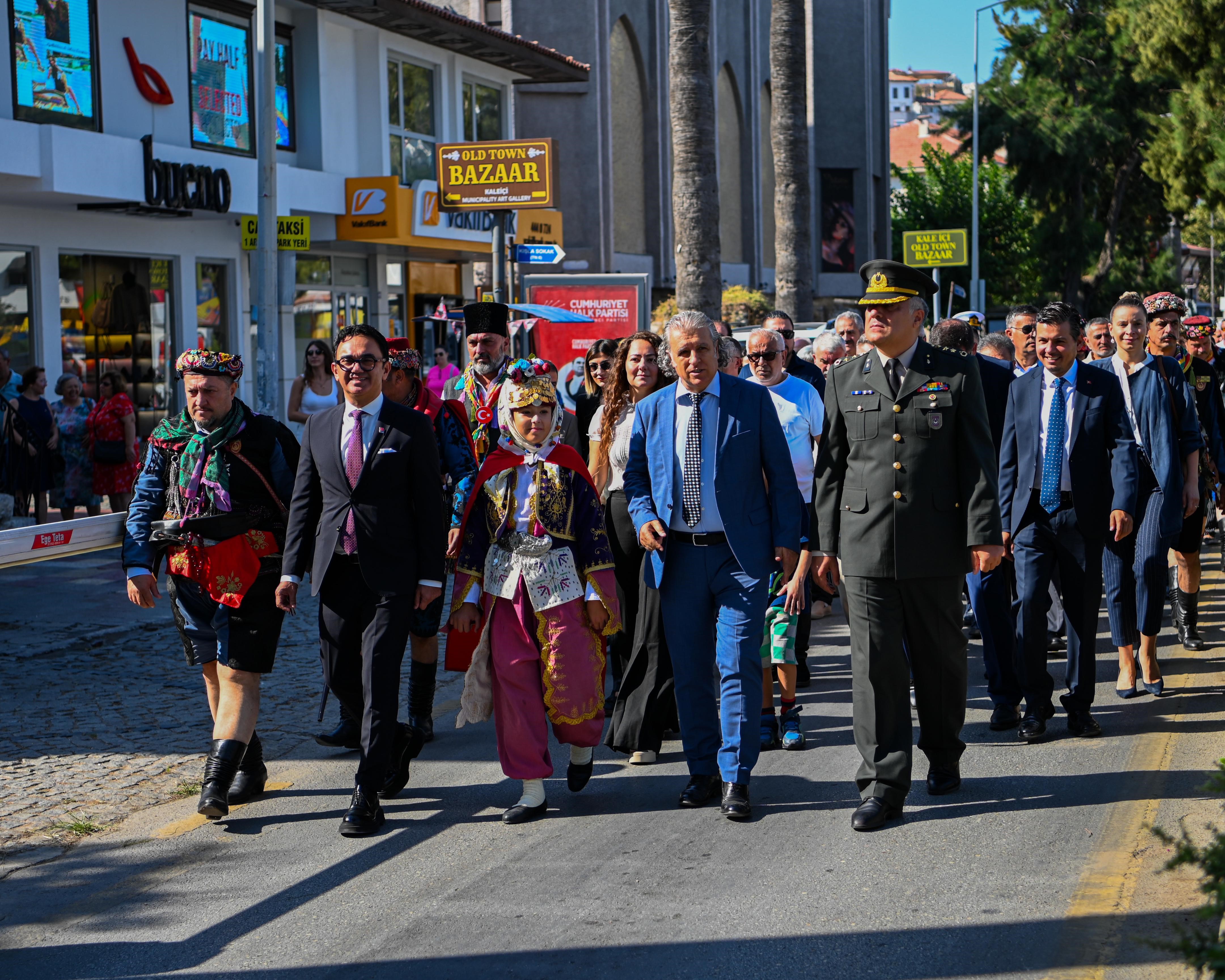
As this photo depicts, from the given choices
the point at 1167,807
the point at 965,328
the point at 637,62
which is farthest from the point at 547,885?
the point at 637,62

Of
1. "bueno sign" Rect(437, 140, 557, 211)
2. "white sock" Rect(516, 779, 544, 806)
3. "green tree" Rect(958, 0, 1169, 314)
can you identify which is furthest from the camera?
"green tree" Rect(958, 0, 1169, 314)

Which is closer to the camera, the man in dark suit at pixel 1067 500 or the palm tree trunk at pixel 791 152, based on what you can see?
the man in dark suit at pixel 1067 500

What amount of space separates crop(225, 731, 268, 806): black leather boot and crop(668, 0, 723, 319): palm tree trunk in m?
12.3

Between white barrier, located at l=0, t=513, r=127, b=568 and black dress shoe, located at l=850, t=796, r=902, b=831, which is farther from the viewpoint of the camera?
white barrier, located at l=0, t=513, r=127, b=568

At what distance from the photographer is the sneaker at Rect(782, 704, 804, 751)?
6.97 metres

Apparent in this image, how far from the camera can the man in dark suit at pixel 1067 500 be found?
6969mm

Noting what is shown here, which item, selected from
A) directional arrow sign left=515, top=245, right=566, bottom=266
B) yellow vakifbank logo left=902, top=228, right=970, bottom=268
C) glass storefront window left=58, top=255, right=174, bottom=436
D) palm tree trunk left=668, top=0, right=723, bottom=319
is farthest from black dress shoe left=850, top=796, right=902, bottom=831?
yellow vakifbank logo left=902, top=228, right=970, bottom=268

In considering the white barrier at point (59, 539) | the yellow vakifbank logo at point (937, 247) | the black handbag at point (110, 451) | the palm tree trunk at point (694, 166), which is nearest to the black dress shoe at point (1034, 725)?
the white barrier at point (59, 539)

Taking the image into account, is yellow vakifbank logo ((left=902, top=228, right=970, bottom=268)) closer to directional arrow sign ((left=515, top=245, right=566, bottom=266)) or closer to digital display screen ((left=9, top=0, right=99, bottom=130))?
directional arrow sign ((left=515, top=245, right=566, bottom=266))

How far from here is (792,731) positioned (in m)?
7.02

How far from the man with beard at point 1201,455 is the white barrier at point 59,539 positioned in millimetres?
5655

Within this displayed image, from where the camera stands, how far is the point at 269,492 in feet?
20.2

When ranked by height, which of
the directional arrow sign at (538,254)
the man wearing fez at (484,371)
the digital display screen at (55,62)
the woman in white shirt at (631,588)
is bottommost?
the woman in white shirt at (631,588)

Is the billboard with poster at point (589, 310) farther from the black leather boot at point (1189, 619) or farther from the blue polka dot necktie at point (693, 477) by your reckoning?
the blue polka dot necktie at point (693, 477)
